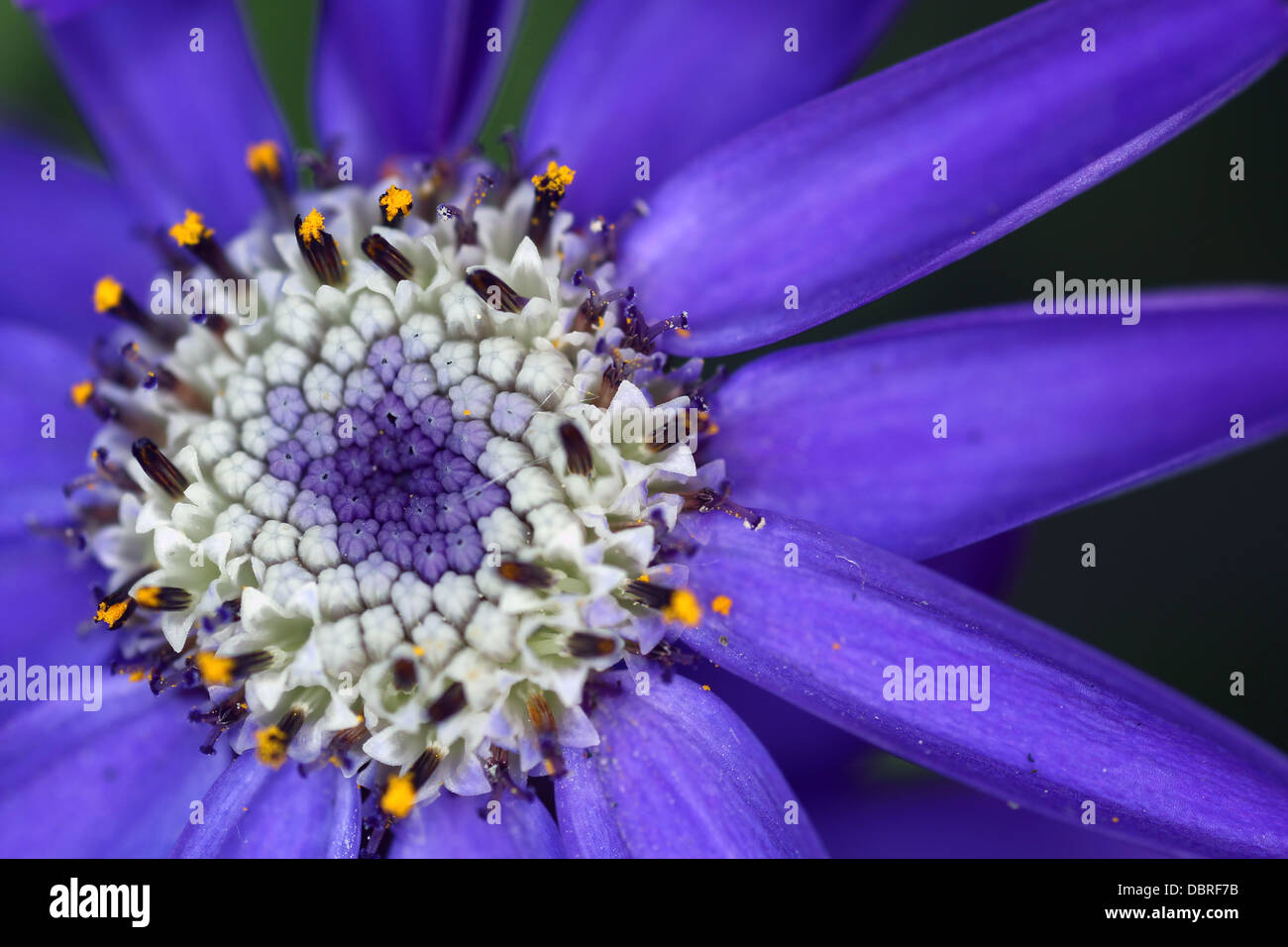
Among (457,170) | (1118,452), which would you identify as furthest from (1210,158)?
(457,170)

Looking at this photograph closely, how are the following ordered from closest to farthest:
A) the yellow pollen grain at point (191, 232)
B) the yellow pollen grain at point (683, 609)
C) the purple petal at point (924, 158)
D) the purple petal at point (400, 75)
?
1. the purple petal at point (924, 158)
2. the yellow pollen grain at point (683, 609)
3. the yellow pollen grain at point (191, 232)
4. the purple petal at point (400, 75)

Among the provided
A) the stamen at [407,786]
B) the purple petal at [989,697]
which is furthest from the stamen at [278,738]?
the purple petal at [989,697]

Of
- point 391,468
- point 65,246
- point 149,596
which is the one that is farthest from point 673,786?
point 65,246

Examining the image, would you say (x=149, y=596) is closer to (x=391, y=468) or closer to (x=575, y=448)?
(x=391, y=468)

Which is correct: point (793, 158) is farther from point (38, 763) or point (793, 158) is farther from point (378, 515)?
point (38, 763)

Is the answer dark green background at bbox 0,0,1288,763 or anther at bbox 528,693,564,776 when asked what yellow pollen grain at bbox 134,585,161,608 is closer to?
anther at bbox 528,693,564,776

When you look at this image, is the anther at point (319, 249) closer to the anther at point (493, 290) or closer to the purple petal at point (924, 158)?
the anther at point (493, 290)
